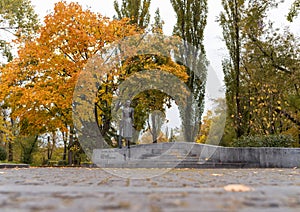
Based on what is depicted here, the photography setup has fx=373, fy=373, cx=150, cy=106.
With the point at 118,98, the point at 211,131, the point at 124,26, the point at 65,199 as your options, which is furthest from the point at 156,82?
the point at 65,199

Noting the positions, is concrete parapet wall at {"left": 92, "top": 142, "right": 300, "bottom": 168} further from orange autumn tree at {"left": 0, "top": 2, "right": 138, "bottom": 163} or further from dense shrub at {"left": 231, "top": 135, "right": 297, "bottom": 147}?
orange autumn tree at {"left": 0, "top": 2, "right": 138, "bottom": 163}

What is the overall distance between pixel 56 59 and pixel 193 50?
323 inches

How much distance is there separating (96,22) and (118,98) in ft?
12.1

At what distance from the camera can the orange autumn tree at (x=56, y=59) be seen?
49.0 feet

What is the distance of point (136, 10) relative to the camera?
22266 mm

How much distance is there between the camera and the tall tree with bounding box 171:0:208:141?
20.3 m

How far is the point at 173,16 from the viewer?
21.5 metres

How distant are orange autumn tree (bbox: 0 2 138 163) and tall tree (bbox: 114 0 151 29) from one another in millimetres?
6189

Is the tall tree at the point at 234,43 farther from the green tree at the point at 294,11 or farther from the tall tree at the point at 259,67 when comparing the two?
the green tree at the point at 294,11

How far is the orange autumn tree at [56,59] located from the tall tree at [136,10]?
244 inches

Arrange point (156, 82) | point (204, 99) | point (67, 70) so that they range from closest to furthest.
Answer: point (67, 70) < point (156, 82) < point (204, 99)

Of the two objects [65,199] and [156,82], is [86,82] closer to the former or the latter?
[156,82]

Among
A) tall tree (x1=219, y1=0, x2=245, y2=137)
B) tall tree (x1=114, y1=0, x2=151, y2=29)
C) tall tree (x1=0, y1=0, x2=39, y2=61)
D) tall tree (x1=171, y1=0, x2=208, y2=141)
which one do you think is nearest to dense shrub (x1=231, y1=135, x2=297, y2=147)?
tall tree (x1=219, y1=0, x2=245, y2=137)

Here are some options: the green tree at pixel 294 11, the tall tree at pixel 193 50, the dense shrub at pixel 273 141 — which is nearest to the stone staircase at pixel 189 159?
the dense shrub at pixel 273 141
